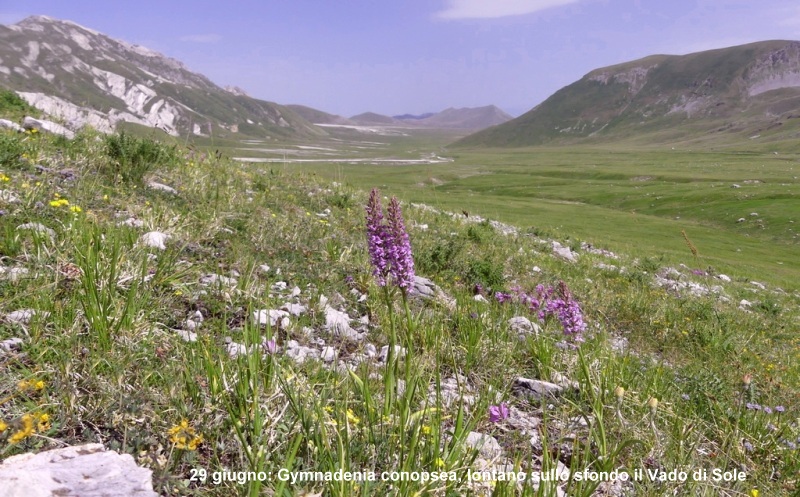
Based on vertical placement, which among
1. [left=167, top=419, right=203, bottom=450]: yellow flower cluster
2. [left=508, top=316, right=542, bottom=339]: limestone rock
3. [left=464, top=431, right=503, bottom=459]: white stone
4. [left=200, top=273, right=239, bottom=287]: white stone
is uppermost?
[left=200, top=273, right=239, bottom=287]: white stone

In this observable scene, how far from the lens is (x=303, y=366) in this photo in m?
3.71

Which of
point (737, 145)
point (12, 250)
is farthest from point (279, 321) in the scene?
point (737, 145)

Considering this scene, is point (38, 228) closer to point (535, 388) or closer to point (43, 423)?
point (43, 423)

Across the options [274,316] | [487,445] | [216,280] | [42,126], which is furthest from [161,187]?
[487,445]

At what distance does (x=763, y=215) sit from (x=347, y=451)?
183 feet

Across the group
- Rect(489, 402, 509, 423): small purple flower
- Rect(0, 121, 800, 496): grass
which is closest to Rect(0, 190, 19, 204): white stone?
Rect(0, 121, 800, 496): grass

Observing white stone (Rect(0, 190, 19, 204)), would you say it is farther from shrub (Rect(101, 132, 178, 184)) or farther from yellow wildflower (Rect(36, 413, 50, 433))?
yellow wildflower (Rect(36, 413, 50, 433))

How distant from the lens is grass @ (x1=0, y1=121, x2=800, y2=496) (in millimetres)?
2756

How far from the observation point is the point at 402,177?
113 metres

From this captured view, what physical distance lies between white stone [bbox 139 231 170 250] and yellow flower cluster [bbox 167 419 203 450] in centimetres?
334

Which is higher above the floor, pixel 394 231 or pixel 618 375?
pixel 394 231

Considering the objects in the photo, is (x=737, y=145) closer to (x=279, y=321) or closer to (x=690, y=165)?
(x=690, y=165)

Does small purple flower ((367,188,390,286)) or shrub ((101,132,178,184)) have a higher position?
shrub ((101,132,178,184))

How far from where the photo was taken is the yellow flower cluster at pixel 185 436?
2.59 m
